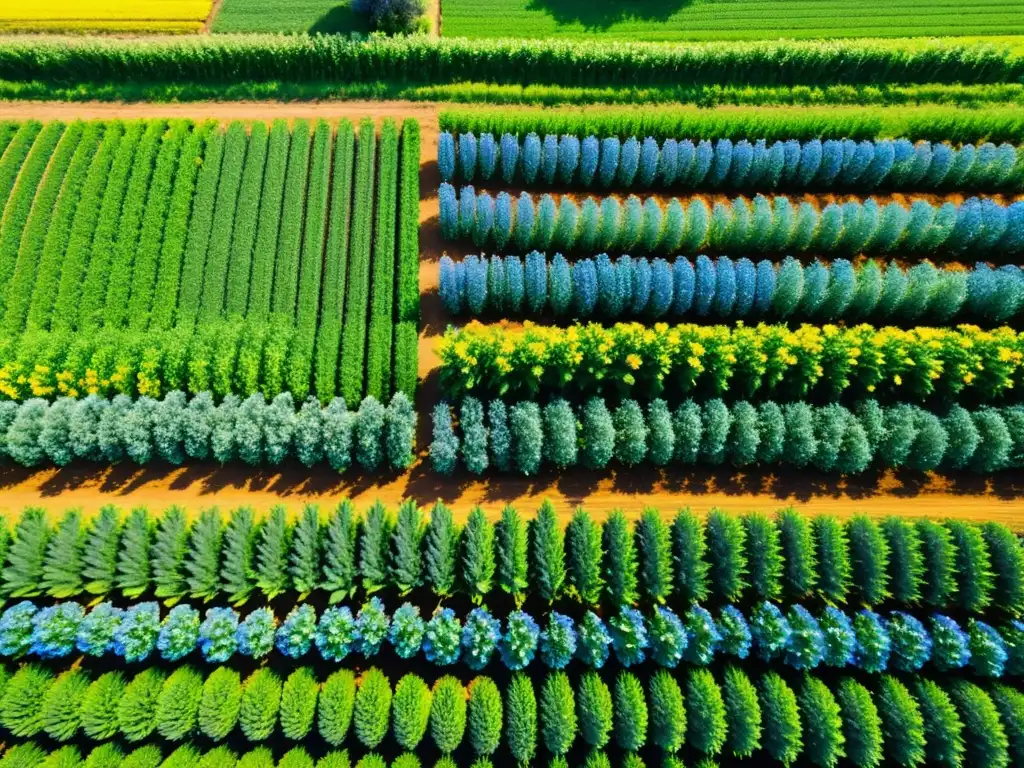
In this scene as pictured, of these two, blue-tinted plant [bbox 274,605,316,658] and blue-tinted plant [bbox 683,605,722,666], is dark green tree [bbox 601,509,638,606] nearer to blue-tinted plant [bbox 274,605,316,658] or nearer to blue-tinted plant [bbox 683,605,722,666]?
blue-tinted plant [bbox 683,605,722,666]

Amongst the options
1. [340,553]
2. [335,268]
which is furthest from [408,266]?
[340,553]

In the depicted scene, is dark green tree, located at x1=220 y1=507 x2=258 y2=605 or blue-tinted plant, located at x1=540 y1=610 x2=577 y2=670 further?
dark green tree, located at x1=220 y1=507 x2=258 y2=605

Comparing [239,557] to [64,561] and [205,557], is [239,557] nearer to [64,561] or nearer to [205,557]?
[205,557]

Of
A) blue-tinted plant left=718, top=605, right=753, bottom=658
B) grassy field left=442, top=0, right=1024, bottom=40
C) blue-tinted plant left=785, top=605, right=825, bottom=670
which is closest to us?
blue-tinted plant left=785, top=605, right=825, bottom=670

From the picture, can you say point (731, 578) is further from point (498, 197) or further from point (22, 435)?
point (22, 435)

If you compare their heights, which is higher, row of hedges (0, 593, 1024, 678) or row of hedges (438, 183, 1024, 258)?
row of hedges (438, 183, 1024, 258)

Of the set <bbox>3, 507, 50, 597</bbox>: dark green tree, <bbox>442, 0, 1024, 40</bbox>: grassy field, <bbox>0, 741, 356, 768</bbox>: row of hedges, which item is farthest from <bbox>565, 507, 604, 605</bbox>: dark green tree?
<bbox>442, 0, 1024, 40</bbox>: grassy field

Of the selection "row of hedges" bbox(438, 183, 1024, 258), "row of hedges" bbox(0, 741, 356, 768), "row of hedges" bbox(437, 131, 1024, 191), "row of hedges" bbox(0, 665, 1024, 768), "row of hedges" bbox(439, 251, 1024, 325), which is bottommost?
"row of hedges" bbox(0, 741, 356, 768)
